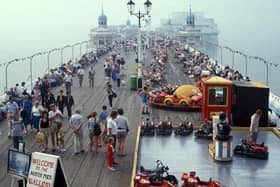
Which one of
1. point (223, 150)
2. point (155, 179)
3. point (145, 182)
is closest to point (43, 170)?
point (145, 182)

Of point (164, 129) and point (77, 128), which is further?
point (164, 129)

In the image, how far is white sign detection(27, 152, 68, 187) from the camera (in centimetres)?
870

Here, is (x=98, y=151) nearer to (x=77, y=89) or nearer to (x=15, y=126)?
(x=15, y=126)

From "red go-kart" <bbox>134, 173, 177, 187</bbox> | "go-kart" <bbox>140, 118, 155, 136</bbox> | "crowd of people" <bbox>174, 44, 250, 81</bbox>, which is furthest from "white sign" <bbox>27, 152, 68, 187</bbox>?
"crowd of people" <bbox>174, 44, 250, 81</bbox>

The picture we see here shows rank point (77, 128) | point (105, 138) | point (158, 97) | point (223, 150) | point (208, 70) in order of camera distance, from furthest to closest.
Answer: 1. point (208, 70)
2. point (158, 97)
3. point (105, 138)
4. point (77, 128)
5. point (223, 150)

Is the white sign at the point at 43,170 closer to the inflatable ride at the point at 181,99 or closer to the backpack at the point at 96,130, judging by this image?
the backpack at the point at 96,130

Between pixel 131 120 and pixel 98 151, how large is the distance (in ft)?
16.6

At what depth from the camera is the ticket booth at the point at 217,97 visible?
18781 mm

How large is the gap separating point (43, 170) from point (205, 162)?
242 inches

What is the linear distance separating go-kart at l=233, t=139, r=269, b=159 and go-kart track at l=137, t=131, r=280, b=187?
0.57ft

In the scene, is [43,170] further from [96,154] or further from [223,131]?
[96,154]

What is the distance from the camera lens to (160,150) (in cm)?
1540

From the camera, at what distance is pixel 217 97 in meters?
19.0

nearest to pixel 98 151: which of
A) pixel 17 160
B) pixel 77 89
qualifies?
pixel 17 160
